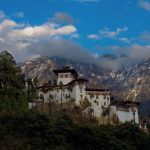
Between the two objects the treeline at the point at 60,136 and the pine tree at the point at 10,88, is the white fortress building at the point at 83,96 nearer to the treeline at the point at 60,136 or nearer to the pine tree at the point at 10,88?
the pine tree at the point at 10,88

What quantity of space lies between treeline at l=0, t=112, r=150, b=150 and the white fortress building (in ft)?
107

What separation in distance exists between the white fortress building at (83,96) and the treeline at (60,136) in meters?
32.7

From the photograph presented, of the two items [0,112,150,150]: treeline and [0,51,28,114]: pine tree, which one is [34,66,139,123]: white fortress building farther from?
[0,112,150,150]: treeline

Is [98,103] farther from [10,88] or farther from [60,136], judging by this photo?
[60,136]

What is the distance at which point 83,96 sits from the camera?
386 feet

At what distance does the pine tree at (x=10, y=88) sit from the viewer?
319 feet

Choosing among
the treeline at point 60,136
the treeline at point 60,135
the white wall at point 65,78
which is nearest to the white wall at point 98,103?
the white wall at point 65,78

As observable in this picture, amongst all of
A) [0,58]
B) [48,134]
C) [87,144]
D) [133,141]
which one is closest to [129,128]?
[133,141]

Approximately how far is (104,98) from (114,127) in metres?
34.9

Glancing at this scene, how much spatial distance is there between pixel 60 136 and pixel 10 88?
2573cm

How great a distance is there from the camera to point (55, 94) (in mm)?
119312

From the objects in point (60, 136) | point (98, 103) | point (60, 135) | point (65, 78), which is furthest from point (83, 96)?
point (60, 136)

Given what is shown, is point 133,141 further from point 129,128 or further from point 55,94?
point 55,94

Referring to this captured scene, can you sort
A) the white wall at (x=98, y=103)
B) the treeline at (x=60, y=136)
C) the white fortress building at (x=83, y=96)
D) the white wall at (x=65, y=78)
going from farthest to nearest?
the white wall at (x=65, y=78)
the white wall at (x=98, y=103)
the white fortress building at (x=83, y=96)
the treeline at (x=60, y=136)
